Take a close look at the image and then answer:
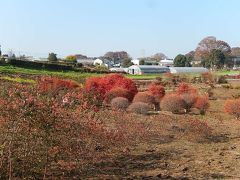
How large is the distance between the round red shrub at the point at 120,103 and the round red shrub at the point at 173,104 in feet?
7.83

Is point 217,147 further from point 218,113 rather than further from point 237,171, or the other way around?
point 218,113

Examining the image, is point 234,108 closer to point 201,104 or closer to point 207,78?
point 201,104

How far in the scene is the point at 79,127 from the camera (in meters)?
8.70

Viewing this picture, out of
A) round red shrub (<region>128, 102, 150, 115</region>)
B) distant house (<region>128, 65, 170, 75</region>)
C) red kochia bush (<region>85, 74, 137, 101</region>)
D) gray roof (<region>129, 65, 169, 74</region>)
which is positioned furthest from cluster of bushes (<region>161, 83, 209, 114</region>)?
gray roof (<region>129, 65, 169, 74</region>)

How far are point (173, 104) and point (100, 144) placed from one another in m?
10.8

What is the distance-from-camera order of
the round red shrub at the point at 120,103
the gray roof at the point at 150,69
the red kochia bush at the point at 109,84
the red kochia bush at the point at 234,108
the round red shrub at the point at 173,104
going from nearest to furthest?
the round red shrub at the point at 120,103 → the red kochia bush at the point at 234,108 → the round red shrub at the point at 173,104 → the red kochia bush at the point at 109,84 → the gray roof at the point at 150,69

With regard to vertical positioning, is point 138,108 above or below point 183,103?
above

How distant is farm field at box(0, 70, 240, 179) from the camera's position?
22.3ft

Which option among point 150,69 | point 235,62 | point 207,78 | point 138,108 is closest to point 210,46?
point 235,62

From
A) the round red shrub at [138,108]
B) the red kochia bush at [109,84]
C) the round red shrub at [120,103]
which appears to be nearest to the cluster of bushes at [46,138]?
the round red shrub at [138,108]

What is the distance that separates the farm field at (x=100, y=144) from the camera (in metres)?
6.80

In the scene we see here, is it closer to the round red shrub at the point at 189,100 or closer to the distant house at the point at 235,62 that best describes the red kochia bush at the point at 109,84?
the round red shrub at the point at 189,100

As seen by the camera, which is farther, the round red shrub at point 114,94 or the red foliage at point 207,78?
the red foliage at point 207,78

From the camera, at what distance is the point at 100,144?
36.8 ft
